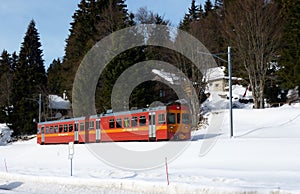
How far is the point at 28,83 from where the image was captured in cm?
7150

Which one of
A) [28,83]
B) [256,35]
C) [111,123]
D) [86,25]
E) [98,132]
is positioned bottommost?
[98,132]

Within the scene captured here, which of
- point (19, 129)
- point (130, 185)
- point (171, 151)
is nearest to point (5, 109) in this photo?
point (19, 129)

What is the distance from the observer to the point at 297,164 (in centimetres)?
1532

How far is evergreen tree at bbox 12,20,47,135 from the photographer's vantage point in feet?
215

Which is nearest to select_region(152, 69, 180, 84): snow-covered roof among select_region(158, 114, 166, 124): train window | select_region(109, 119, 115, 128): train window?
select_region(109, 119, 115, 128): train window

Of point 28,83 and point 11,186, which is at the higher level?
point 28,83

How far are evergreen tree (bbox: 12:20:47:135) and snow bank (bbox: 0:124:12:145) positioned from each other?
6.21 ft

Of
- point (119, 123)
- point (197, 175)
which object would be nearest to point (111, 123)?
point (119, 123)

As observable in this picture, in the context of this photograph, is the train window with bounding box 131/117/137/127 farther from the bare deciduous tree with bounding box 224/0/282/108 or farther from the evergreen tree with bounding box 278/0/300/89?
the evergreen tree with bounding box 278/0/300/89

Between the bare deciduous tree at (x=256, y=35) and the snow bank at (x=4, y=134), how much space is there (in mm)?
39413

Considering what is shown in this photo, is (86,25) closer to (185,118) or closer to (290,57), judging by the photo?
(290,57)

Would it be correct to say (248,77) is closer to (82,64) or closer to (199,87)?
(199,87)

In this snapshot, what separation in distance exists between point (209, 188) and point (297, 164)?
5.96 meters

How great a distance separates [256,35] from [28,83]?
44817 millimetres
